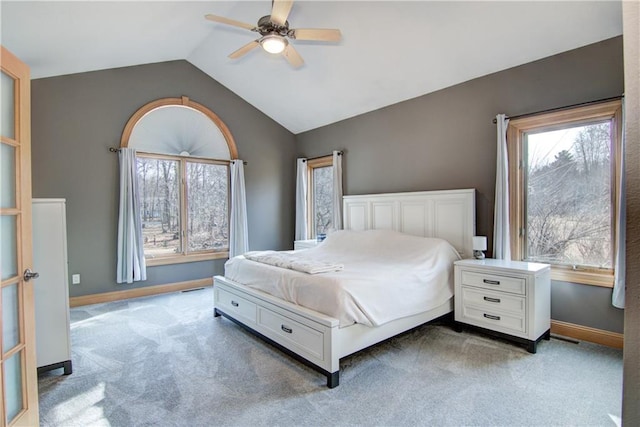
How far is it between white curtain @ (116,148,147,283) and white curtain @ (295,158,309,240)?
270 centimetres

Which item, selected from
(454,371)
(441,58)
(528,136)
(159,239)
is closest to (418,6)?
(441,58)

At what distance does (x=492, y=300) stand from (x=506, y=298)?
132 mm

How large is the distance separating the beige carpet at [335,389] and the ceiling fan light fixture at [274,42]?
2781 mm

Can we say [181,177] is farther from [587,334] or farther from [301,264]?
[587,334]

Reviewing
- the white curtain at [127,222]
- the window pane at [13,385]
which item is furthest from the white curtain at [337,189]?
the window pane at [13,385]

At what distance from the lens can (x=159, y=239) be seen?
16.5 ft

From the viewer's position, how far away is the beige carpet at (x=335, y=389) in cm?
200

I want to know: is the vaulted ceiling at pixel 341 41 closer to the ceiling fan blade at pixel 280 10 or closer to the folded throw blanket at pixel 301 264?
the ceiling fan blade at pixel 280 10

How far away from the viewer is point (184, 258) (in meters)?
5.21

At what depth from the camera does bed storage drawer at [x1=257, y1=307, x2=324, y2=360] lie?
2.41 m

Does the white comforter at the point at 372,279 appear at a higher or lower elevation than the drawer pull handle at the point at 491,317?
higher

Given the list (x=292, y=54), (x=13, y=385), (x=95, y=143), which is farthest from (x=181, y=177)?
(x=13, y=385)

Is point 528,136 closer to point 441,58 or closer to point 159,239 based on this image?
point 441,58

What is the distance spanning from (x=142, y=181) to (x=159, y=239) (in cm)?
93
